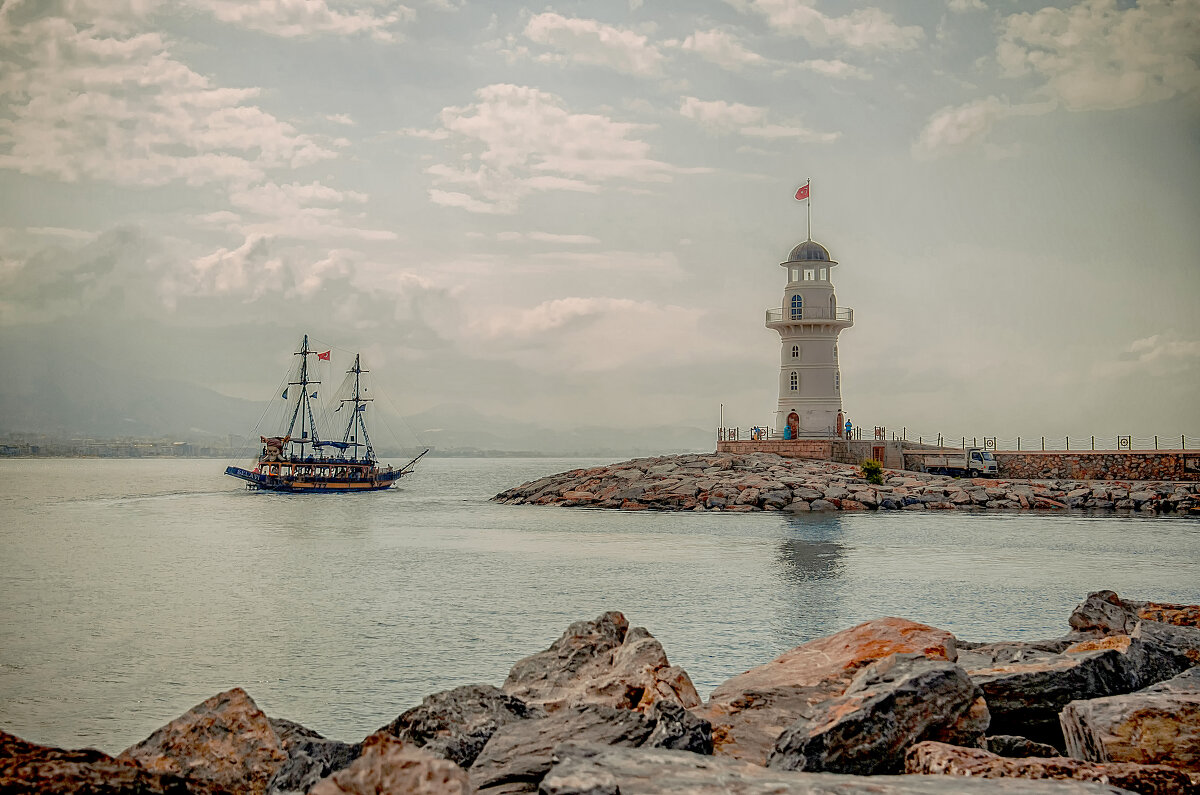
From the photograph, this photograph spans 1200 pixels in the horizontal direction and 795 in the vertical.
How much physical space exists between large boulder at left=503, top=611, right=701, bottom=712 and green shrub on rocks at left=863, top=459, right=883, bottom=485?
36532mm

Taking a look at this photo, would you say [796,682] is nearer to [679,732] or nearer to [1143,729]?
[679,732]

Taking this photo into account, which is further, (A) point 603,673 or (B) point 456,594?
(B) point 456,594

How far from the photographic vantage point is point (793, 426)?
5072 centimetres

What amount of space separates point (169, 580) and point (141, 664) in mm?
10962

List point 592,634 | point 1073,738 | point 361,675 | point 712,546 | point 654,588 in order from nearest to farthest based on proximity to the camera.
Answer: point 1073,738 → point 592,634 → point 361,675 → point 654,588 → point 712,546

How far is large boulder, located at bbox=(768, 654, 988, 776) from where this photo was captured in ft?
16.4

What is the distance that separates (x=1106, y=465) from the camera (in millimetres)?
48781

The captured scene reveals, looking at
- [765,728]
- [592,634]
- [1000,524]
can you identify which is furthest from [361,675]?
[1000,524]

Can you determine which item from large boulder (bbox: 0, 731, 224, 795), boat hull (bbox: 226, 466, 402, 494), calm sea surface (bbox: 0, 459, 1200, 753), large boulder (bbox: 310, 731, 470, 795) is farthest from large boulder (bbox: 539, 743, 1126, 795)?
boat hull (bbox: 226, 466, 402, 494)

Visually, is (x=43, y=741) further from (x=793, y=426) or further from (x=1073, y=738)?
(x=793, y=426)

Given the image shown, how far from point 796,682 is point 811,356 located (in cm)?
4470

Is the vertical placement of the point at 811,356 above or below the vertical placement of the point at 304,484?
above

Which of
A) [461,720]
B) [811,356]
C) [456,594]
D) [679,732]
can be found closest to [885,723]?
[679,732]

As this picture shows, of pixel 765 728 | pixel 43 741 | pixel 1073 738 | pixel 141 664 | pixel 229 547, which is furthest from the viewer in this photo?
pixel 229 547
